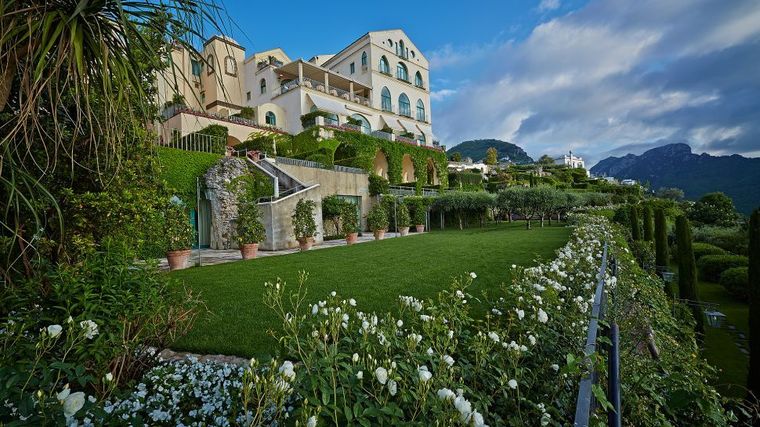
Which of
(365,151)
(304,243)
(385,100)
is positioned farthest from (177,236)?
(385,100)

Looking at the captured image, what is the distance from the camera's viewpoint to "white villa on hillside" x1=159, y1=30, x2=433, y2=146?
75.9ft

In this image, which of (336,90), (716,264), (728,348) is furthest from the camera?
(336,90)

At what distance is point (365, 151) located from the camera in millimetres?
22578

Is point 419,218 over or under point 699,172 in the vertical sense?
under

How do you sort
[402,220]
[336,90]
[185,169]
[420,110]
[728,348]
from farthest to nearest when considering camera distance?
[420,110] < [336,90] < [402,220] < [185,169] < [728,348]

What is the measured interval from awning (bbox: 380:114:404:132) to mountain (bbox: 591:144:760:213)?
36.1 m

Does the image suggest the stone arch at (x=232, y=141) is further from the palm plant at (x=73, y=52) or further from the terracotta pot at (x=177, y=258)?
the palm plant at (x=73, y=52)

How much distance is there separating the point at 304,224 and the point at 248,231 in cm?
217

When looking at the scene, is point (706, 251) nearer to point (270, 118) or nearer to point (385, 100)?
point (385, 100)

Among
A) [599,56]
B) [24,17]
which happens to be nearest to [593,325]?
[24,17]

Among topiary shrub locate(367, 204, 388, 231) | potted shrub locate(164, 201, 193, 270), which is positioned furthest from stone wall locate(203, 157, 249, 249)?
topiary shrub locate(367, 204, 388, 231)

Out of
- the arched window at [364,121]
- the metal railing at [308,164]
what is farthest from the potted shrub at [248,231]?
the arched window at [364,121]

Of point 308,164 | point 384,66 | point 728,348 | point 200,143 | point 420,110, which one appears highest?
point 384,66

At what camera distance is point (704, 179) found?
75312 mm
